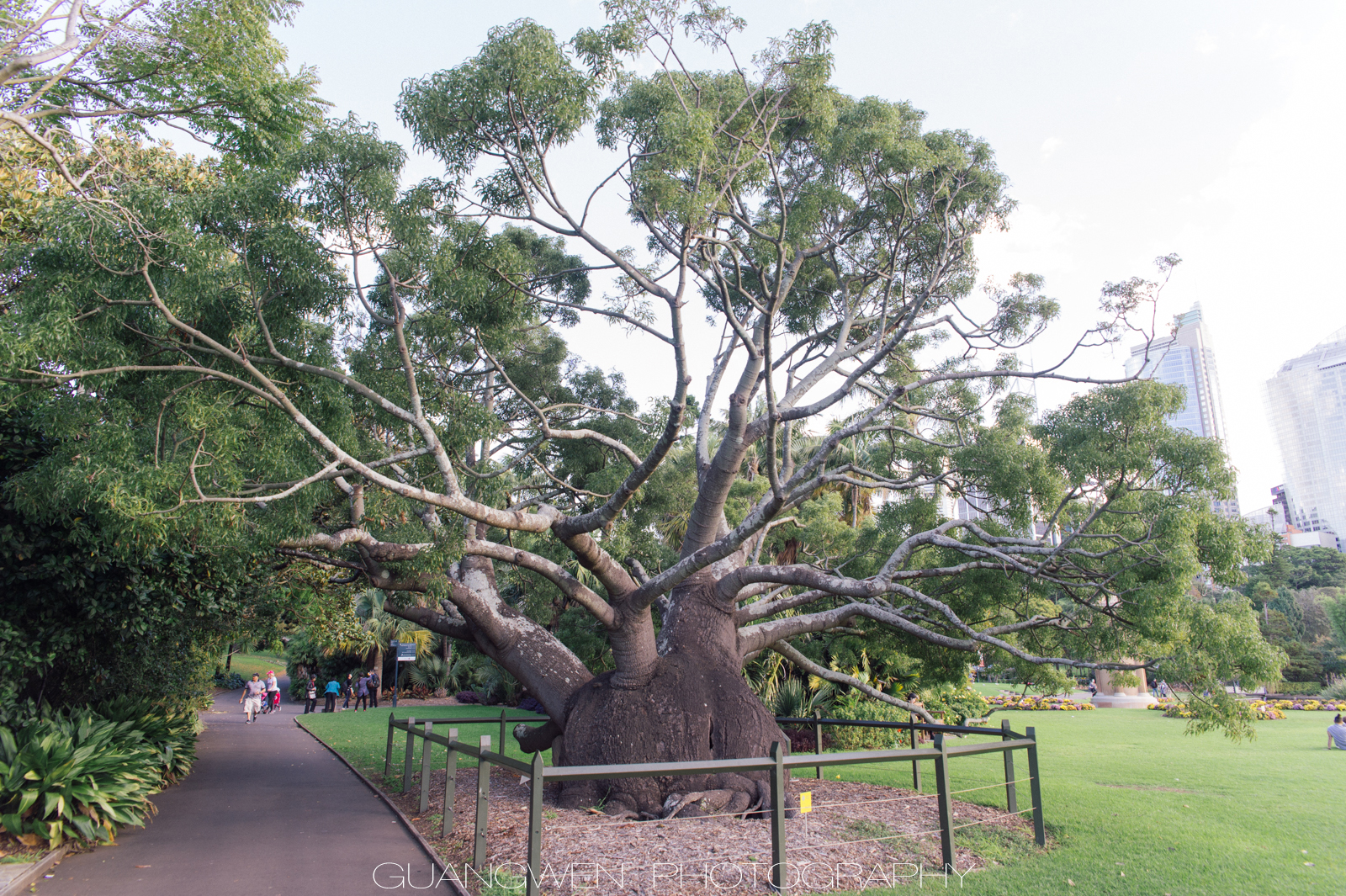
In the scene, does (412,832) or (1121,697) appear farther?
(1121,697)

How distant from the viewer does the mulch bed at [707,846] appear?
596cm

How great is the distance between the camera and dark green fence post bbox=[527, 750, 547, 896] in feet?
15.3

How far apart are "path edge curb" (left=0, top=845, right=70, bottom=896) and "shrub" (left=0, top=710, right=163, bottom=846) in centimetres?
12

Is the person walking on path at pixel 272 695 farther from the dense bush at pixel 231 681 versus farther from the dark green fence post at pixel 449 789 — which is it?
the dark green fence post at pixel 449 789

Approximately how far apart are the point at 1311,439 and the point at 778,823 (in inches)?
5175

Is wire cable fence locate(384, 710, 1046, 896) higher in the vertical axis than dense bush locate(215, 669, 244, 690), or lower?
higher

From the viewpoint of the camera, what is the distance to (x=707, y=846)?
22.3ft

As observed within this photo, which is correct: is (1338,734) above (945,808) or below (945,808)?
below

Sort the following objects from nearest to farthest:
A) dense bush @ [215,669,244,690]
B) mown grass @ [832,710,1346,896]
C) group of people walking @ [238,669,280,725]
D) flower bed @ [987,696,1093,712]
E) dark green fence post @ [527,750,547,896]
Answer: dark green fence post @ [527,750,547,896] < mown grass @ [832,710,1346,896] < group of people walking @ [238,669,280,725] < flower bed @ [987,696,1093,712] < dense bush @ [215,669,244,690]

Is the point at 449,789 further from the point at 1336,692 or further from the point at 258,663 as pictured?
the point at 258,663

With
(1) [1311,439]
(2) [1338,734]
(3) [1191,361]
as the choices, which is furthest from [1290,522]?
(2) [1338,734]

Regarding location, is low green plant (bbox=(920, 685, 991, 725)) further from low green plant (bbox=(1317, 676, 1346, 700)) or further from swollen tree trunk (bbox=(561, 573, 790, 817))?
low green plant (bbox=(1317, 676, 1346, 700))

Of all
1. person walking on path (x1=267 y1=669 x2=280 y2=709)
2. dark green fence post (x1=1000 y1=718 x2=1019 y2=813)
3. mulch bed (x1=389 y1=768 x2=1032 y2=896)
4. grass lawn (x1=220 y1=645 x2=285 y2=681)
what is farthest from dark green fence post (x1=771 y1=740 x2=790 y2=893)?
grass lawn (x1=220 y1=645 x2=285 y2=681)

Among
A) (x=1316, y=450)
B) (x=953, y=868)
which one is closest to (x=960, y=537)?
(x=953, y=868)
